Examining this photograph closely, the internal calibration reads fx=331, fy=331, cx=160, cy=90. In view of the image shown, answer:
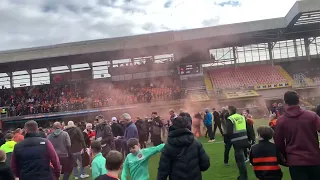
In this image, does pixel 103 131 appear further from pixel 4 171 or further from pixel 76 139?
pixel 4 171

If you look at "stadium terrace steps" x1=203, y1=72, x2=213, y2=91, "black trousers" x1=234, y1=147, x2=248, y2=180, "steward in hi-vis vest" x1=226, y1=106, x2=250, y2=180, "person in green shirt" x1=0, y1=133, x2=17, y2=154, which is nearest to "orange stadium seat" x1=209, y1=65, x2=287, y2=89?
"stadium terrace steps" x1=203, y1=72, x2=213, y2=91

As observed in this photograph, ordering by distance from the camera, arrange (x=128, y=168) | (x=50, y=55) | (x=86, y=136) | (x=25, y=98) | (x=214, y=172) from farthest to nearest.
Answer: (x=25, y=98) < (x=50, y=55) < (x=86, y=136) < (x=214, y=172) < (x=128, y=168)

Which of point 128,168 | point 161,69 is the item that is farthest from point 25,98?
point 128,168

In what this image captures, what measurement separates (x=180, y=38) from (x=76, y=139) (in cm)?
2333

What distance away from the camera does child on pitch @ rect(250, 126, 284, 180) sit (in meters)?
4.64

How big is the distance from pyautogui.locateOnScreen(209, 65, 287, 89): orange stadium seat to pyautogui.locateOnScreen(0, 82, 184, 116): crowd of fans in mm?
5336

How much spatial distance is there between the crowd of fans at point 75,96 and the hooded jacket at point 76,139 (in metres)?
21.9

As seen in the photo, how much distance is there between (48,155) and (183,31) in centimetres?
2749

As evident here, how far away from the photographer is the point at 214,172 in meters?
8.95

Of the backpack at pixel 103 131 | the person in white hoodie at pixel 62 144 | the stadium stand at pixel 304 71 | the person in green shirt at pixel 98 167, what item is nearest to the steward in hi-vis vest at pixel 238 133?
the person in green shirt at pixel 98 167

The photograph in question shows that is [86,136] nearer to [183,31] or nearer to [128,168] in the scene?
[128,168]

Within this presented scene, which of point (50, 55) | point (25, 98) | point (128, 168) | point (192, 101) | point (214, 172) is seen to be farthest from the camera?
point (25, 98)

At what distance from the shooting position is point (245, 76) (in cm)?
3659

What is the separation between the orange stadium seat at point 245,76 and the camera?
34.7 m
